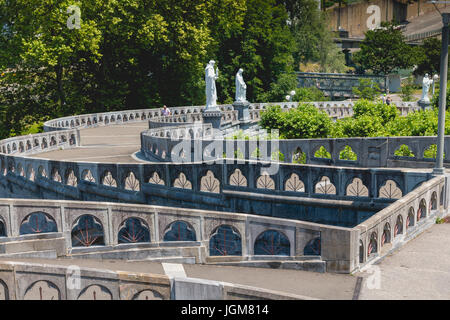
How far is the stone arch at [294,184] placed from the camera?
1577 centimetres

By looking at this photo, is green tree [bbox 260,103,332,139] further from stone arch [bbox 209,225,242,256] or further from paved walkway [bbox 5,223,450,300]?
paved walkway [bbox 5,223,450,300]

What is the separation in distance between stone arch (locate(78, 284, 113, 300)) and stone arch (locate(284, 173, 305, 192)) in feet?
26.6

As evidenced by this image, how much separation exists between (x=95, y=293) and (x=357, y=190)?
8081 millimetres

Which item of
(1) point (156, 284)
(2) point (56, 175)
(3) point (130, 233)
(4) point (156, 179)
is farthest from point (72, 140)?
(1) point (156, 284)

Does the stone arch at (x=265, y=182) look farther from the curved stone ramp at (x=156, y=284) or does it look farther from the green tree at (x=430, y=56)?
the green tree at (x=430, y=56)

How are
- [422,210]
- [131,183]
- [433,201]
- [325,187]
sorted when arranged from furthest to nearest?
[131,183], [325,187], [433,201], [422,210]

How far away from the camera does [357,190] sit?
48.1ft

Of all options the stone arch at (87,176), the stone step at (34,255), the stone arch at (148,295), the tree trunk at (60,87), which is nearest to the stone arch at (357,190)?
the stone step at (34,255)

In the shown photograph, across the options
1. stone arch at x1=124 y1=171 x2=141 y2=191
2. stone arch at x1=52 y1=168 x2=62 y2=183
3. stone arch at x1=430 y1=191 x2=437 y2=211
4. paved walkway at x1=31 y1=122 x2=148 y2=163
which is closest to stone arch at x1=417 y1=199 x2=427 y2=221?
stone arch at x1=430 y1=191 x2=437 y2=211

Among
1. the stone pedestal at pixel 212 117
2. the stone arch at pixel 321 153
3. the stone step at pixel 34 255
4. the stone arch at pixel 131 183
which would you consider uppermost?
the stone pedestal at pixel 212 117

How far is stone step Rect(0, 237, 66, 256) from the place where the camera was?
1202 centimetres

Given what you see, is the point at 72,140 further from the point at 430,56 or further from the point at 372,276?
the point at 430,56

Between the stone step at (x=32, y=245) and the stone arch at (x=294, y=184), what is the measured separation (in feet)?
20.5

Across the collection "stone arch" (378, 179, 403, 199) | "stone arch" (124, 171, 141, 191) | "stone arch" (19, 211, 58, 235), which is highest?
"stone arch" (378, 179, 403, 199)
